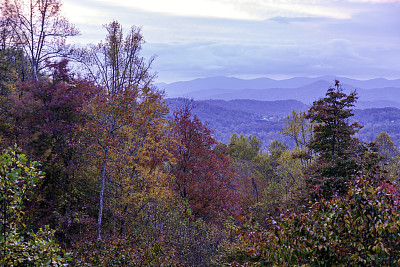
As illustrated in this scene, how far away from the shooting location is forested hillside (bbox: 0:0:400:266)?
5.06m

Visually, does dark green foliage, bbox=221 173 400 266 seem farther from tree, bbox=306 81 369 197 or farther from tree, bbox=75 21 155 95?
tree, bbox=75 21 155 95

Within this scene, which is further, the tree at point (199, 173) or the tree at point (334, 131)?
the tree at point (199, 173)

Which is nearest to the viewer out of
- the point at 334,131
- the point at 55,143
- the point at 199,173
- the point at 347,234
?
the point at 347,234

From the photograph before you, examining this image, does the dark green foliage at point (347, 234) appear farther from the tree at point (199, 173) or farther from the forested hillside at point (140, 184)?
the tree at point (199, 173)

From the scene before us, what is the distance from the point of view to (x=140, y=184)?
1847cm

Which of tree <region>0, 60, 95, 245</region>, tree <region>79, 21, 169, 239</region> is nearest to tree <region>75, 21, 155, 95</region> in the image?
tree <region>79, 21, 169, 239</region>

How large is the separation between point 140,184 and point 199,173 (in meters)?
6.75

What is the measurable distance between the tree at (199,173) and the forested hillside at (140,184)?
0.32 feet

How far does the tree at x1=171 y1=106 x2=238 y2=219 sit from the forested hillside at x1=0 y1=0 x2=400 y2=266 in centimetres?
10

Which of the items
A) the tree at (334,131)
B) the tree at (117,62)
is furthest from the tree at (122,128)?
the tree at (334,131)

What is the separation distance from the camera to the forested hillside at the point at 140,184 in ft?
16.6

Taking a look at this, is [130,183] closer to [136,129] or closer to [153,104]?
[136,129]

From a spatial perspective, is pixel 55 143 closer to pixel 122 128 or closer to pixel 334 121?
pixel 122 128

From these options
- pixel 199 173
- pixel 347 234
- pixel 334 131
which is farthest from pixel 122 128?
pixel 347 234
